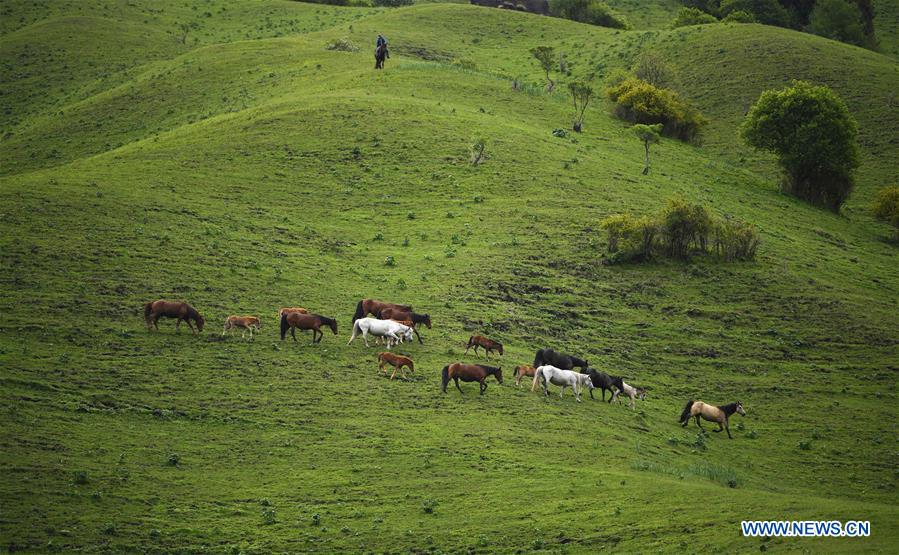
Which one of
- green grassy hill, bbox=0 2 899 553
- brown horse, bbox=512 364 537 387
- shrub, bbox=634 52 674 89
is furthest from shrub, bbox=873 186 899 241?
brown horse, bbox=512 364 537 387

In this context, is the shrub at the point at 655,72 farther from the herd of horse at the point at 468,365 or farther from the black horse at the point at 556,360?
the black horse at the point at 556,360

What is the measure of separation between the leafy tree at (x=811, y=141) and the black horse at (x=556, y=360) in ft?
129

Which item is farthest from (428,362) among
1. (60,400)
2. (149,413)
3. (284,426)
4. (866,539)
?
(866,539)

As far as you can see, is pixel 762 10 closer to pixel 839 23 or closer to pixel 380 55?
pixel 839 23

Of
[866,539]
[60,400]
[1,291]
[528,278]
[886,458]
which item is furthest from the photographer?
[528,278]

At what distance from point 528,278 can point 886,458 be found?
1666 centimetres

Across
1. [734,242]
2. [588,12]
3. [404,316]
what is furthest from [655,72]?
[404,316]

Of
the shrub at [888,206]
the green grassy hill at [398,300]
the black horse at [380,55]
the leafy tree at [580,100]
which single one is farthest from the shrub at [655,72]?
the black horse at [380,55]

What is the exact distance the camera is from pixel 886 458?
31656 mm

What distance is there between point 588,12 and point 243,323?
9159 centimetres

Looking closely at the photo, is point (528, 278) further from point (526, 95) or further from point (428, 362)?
point (526, 95)

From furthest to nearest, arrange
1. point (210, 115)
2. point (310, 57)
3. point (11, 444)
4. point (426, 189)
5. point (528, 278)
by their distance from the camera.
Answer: point (310, 57), point (210, 115), point (426, 189), point (528, 278), point (11, 444)

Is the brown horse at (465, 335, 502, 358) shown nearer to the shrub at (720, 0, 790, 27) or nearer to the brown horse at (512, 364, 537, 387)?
the brown horse at (512, 364, 537, 387)

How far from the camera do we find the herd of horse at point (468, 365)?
31344 millimetres
